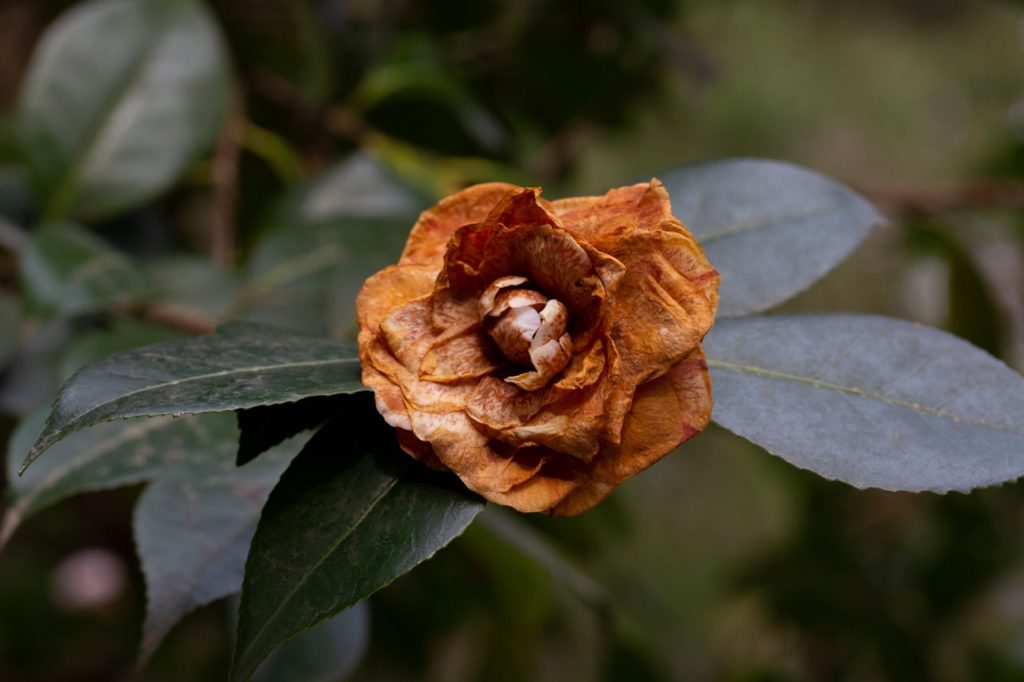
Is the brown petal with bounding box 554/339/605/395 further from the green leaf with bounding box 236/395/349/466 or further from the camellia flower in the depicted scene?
the green leaf with bounding box 236/395/349/466

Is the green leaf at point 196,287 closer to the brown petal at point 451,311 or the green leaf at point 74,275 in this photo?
the green leaf at point 74,275

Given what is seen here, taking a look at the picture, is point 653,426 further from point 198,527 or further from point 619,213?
point 198,527

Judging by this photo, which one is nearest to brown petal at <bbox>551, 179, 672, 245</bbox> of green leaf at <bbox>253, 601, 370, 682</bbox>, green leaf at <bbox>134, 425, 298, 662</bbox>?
green leaf at <bbox>134, 425, 298, 662</bbox>

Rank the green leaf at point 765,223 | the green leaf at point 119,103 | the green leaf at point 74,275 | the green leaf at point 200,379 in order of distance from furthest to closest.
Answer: the green leaf at point 119,103 < the green leaf at point 74,275 < the green leaf at point 765,223 < the green leaf at point 200,379

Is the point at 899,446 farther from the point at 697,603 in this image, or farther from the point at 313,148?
the point at 697,603

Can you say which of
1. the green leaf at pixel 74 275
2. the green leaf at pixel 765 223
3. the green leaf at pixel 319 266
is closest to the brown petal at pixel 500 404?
the green leaf at pixel 765 223

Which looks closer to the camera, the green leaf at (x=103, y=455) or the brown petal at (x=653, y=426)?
the brown petal at (x=653, y=426)

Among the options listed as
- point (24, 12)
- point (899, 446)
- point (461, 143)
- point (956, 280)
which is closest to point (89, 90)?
point (461, 143)
